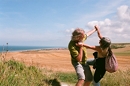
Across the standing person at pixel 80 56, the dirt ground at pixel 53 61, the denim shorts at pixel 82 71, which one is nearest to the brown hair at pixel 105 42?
the standing person at pixel 80 56

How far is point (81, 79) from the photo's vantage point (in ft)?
19.1

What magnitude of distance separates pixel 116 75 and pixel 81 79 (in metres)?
3.04

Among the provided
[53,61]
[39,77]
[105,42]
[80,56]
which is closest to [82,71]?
[80,56]

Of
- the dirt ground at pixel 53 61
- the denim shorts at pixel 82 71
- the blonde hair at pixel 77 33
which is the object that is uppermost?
the blonde hair at pixel 77 33

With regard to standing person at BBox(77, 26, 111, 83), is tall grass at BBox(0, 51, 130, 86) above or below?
below

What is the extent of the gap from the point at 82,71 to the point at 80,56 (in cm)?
44

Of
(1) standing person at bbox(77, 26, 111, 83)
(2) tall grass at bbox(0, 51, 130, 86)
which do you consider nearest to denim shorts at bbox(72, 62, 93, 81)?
(1) standing person at bbox(77, 26, 111, 83)

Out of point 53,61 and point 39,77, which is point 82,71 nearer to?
point 39,77

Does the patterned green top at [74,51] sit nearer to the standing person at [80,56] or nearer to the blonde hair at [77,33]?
the standing person at [80,56]

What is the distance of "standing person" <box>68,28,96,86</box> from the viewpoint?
5.71 metres

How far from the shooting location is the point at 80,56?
224 inches

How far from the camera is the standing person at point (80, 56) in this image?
18.7ft

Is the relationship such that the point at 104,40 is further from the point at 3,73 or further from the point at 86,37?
the point at 3,73

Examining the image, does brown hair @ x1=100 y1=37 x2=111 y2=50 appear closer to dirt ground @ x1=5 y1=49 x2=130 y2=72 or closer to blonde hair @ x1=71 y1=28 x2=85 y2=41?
blonde hair @ x1=71 y1=28 x2=85 y2=41
